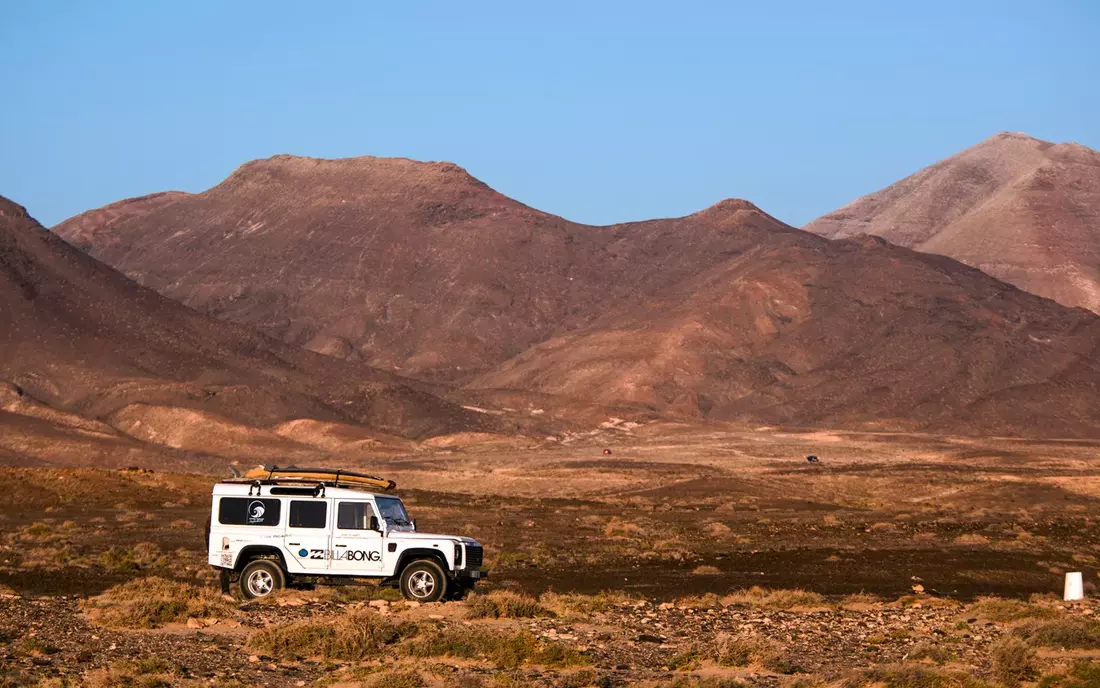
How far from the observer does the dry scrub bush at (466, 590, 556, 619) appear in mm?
22016

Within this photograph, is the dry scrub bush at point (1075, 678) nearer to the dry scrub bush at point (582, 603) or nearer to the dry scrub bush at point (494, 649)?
the dry scrub bush at point (494, 649)

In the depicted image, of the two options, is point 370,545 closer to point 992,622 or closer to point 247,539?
point 247,539

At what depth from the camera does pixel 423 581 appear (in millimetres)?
22859

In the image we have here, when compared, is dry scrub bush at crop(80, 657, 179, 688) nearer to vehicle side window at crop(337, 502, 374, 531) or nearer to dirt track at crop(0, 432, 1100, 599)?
vehicle side window at crop(337, 502, 374, 531)

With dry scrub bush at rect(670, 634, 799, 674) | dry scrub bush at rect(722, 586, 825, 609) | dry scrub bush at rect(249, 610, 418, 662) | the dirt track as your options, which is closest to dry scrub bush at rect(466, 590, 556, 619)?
dry scrub bush at rect(249, 610, 418, 662)

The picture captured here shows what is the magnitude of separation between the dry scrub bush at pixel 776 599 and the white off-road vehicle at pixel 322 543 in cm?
558

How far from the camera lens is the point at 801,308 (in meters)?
177

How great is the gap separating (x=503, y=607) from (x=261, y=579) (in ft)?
13.4

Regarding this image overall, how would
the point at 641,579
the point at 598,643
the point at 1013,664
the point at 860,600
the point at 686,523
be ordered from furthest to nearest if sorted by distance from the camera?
1. the point at 686,523
2. the point at 641,579
3. the point at 860,600
4. the point at 598,643
5. the point at 1013,664

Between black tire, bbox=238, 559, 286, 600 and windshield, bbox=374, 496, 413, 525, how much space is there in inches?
75.1

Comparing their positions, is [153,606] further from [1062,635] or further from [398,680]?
[1062,635]

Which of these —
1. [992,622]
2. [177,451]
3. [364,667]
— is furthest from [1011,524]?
[177,451]

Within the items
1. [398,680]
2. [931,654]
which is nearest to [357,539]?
[398,680]

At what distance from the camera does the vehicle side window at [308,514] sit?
899 inches
